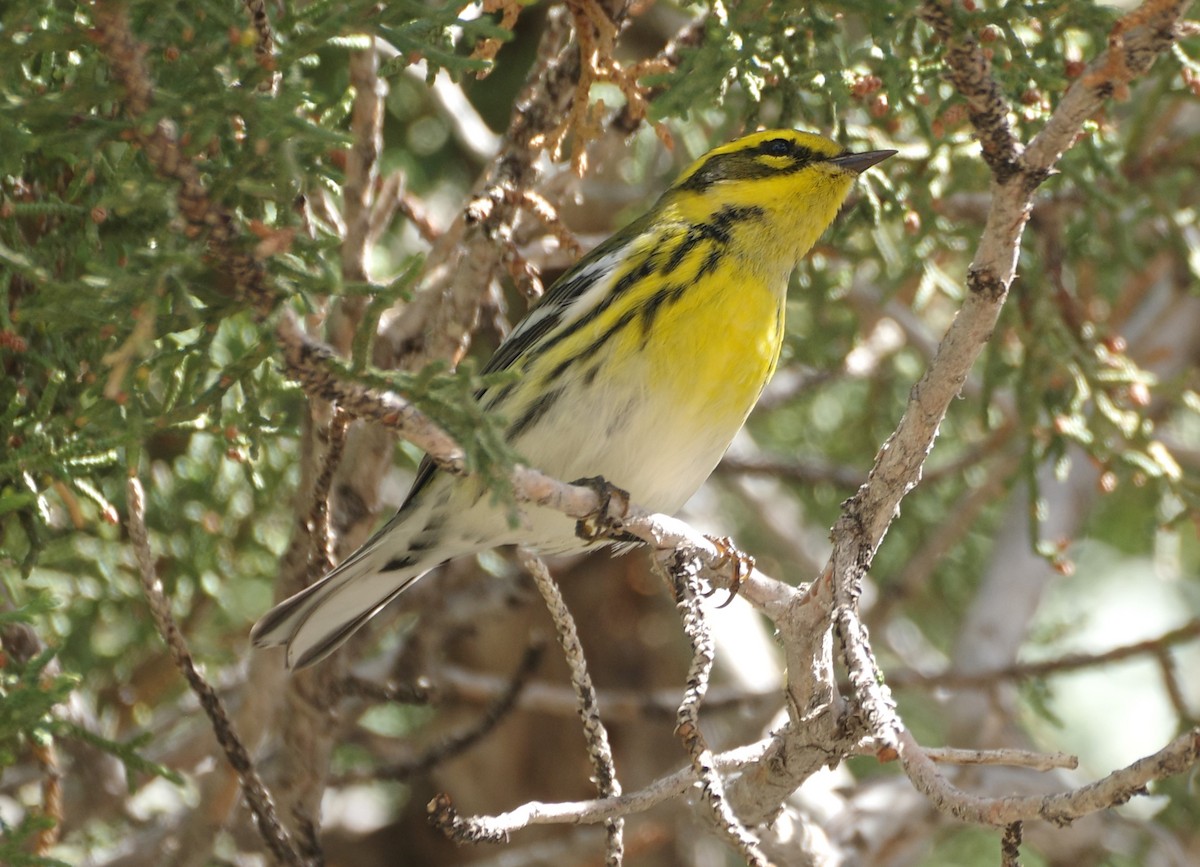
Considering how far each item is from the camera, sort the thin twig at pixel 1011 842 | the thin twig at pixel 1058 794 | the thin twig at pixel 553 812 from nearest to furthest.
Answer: the thin twig at pixel 1058 794 → the thin twig at pixel 1011 842 → the thin twig at pixel 553 812

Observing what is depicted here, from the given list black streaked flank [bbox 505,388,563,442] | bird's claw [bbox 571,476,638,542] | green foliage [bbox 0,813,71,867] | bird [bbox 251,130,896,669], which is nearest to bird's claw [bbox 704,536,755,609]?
bird's claw [bbox 571,476,638,542]

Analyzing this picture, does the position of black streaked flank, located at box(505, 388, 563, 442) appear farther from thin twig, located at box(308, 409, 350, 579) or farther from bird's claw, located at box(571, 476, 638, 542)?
→ thin twig, located at box(308, 409, 350, 579)

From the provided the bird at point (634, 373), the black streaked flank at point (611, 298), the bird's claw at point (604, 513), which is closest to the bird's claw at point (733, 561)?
the bird's claw at point (604, 513)

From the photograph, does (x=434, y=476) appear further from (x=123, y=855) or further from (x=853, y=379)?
(x=853, y=379)

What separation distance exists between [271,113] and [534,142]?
37.5 inches

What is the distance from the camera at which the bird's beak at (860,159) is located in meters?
2.80

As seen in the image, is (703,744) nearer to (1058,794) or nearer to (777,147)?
(1058,794)

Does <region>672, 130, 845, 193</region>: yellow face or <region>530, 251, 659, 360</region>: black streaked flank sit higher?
<region>530, 251, 659, 360</region>: black streaked flank

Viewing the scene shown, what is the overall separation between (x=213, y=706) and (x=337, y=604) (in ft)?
1.35

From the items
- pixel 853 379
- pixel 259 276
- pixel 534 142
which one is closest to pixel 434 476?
pixel 534 142

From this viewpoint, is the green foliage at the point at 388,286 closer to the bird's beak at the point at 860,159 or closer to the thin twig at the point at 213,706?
the bird's beak at the point at 860,159

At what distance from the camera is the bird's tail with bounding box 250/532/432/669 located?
2.68m

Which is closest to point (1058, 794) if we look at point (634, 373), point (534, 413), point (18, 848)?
point (634, 373)

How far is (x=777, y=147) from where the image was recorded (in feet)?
9.98
